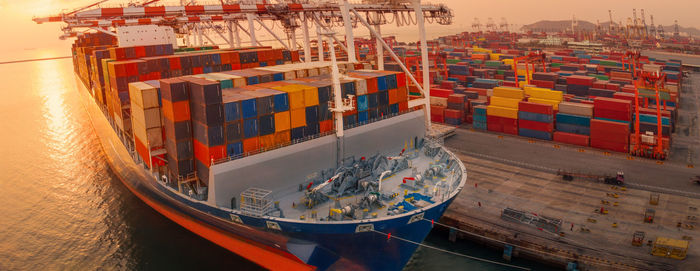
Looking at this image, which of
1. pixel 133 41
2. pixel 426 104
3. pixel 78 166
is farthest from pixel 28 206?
pixel 426 104

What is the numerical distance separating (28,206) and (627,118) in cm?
4453

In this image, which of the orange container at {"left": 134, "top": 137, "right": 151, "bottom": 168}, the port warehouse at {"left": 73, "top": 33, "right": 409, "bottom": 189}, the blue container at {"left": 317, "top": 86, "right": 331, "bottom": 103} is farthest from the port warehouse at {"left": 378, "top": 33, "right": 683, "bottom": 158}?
the orange container at {"left": 134, "top": 137, "right": 151, "bottom": 168}

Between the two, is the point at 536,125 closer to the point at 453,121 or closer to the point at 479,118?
the point at 479,118

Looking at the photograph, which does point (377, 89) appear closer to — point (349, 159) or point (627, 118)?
point (349, 159)

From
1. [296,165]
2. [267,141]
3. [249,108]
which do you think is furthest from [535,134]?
[249,108]

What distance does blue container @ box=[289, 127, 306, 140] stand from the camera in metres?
18.5

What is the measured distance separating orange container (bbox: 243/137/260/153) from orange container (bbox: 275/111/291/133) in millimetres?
1038

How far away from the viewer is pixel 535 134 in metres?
38.0

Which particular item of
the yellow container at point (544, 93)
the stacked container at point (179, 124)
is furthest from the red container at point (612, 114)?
the stacked container at point (179, 124)

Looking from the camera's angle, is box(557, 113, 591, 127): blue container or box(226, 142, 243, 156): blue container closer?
box(226, 142, 243, 156): blue container

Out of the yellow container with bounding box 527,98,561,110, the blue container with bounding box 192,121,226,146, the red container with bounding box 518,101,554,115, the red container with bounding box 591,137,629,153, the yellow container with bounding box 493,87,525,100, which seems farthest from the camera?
the yellow container with bounding box 493,87,525,100

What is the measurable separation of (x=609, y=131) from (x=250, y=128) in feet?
99.4

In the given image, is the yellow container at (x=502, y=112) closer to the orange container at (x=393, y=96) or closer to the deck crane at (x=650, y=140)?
the deck crane at (x=650, y=140)

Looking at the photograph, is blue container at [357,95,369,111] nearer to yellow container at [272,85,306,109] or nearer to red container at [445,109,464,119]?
yellow container at [272,85,306,109]
